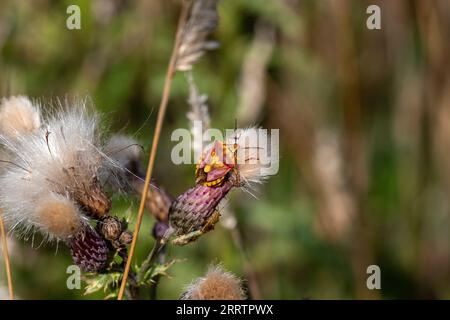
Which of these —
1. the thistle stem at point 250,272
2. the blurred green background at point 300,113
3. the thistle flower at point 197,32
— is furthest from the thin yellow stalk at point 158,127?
the blurred green background at point 300,113

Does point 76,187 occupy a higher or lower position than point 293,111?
lower

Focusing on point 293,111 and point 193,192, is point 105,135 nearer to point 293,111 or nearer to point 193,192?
point 193,192

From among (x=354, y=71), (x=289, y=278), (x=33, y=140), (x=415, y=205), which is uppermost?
(x=354, y=71)

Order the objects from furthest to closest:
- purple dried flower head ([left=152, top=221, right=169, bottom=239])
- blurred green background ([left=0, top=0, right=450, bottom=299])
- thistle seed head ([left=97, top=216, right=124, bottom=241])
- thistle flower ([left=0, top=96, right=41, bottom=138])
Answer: blurred green background ([left=0, top=0, right=450, bottom=299]), purple dried flower head ([left=152, top=221, right=169, bottom=239]), thistle flower ([left=0, top=96, right=41, bottom=138]), thistle seed head ([left=97, top=216, right=124, bottom=241])

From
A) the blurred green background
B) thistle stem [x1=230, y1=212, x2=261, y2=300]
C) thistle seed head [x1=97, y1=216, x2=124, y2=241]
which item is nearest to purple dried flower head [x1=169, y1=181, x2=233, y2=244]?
thistle seed head [x1=97, y1=216, x2=124, y2=241]

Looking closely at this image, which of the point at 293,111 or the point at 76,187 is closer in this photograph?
the point at 76,187

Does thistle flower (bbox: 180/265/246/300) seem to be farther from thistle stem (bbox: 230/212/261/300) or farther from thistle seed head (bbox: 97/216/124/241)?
thistle stem (bbox: 230/212/261/300)
